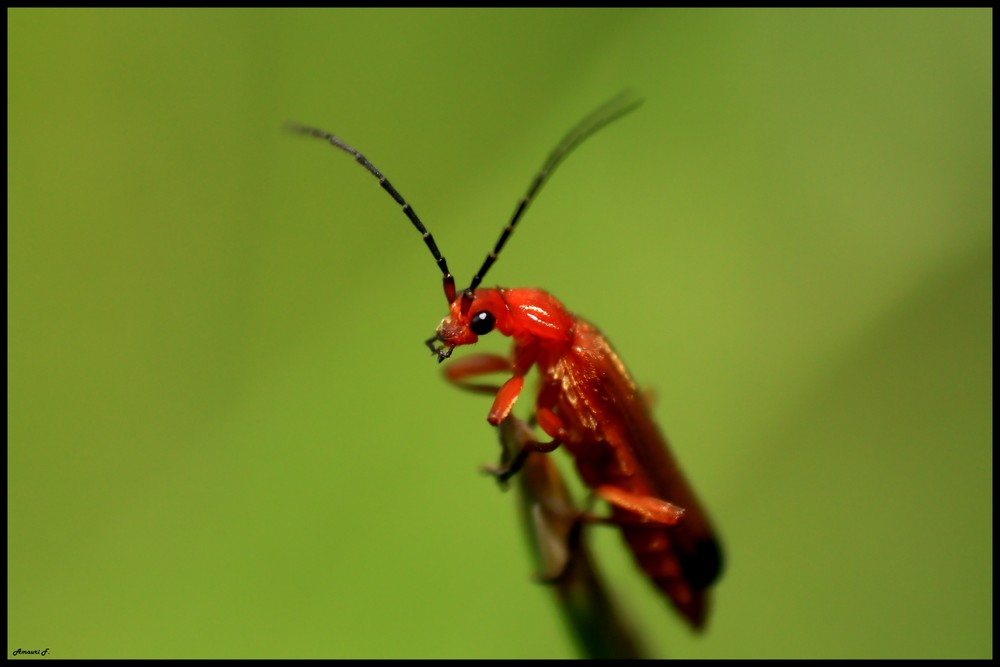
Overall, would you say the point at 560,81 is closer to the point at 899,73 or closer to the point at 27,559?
the point at 899,73

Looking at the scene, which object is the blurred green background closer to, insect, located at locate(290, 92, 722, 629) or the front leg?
insect, located at locate(290, 92, 722, 629)

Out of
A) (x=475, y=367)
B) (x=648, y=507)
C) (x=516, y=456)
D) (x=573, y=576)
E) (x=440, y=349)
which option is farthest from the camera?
(x=475, y=367)

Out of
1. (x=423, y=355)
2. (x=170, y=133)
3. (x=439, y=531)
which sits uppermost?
(x=170, y=133)

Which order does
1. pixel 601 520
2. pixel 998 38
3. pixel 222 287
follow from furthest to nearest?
pixel 998 38 < pixel 222 287 < pixel 601 520

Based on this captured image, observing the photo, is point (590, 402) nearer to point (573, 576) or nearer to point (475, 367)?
point (475, 367)

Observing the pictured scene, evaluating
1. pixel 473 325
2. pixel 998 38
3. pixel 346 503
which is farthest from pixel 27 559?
pixel 998 38

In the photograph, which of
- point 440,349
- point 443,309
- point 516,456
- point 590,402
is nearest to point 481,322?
point 440,349

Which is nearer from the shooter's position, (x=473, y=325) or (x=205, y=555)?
(x=473, y=325)

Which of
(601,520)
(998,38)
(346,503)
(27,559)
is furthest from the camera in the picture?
(998,38)
